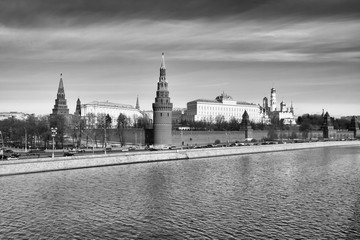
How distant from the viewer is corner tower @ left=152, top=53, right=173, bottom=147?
2559 inches

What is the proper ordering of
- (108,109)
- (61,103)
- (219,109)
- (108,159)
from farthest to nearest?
(219,109)
(108,109)
(61,103)
(108,159)

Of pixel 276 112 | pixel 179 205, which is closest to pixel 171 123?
pixel 179 205

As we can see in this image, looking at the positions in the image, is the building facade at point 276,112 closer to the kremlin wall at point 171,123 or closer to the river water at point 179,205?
the kremlin wall at point 171,123

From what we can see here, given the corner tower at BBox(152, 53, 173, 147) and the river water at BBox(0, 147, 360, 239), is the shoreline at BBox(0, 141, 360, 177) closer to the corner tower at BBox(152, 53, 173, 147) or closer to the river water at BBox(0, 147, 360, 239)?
the river water at BBox(0, 147, 360, 239)

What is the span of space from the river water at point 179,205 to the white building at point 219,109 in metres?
108

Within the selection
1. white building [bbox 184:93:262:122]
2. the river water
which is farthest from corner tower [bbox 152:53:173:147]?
white building [bbox 184:93:262:122]

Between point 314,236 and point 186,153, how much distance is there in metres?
33.6

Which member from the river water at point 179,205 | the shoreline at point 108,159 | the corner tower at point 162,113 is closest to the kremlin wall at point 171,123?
the corner tower at point 162,113

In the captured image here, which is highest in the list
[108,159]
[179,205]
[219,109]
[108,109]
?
[108,109]

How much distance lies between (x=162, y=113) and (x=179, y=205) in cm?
4271

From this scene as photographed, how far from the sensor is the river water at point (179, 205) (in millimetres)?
18172

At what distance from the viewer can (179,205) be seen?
76.2ft

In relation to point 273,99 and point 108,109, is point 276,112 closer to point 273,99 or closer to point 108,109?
point 273,99

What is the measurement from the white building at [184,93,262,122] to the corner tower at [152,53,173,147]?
7526cm
